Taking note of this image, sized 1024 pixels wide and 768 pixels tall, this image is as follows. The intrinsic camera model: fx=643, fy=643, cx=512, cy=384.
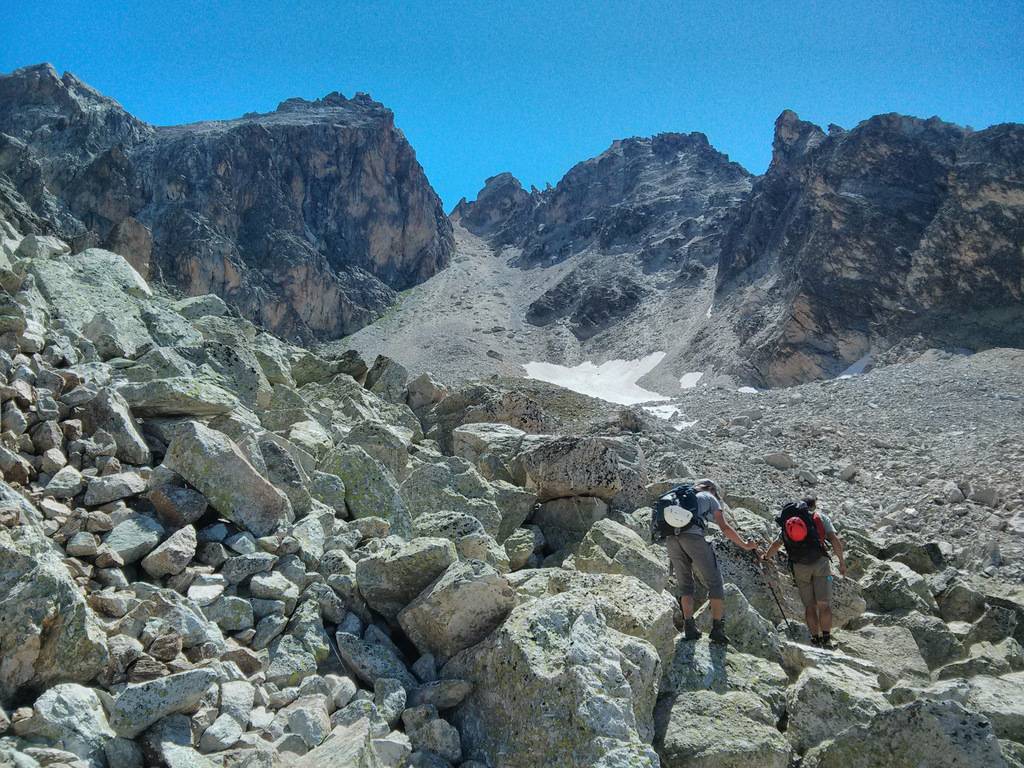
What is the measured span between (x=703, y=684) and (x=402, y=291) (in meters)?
128

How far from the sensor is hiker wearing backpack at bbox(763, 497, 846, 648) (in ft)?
26.9

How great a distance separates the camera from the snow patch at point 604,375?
75562 millimetres

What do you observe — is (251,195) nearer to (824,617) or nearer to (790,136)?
(790,136)

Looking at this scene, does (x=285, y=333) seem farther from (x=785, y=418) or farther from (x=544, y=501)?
(x=544, y=501)

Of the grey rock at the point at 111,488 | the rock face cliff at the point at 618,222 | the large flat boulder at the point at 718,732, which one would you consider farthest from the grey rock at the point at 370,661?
the rock face cliff at the point at 618,222

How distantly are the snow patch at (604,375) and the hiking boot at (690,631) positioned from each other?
6427 cm

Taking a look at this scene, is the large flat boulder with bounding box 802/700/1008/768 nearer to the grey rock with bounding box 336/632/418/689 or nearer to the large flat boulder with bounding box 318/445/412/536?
the grey rock with bounding box 336/632/418/689

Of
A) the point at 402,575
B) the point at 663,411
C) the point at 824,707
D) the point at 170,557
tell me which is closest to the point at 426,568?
the point at 402,575

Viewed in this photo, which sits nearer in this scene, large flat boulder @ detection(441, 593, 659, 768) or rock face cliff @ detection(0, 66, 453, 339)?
large flat boulder @ detection(441, 593, 659, 768)

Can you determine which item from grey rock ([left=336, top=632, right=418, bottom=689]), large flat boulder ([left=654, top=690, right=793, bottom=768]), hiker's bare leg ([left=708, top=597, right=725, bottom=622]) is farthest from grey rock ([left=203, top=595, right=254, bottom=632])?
hiker's bare leg ([left=708, top=597, right=725, bottom=622])

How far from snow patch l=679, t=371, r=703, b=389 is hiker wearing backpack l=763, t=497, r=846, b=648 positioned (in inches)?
2588

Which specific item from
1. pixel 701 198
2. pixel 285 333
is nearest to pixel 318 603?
pixel 285 333

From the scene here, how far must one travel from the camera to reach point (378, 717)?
4.56 m

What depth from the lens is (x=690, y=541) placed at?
23.8 ft
